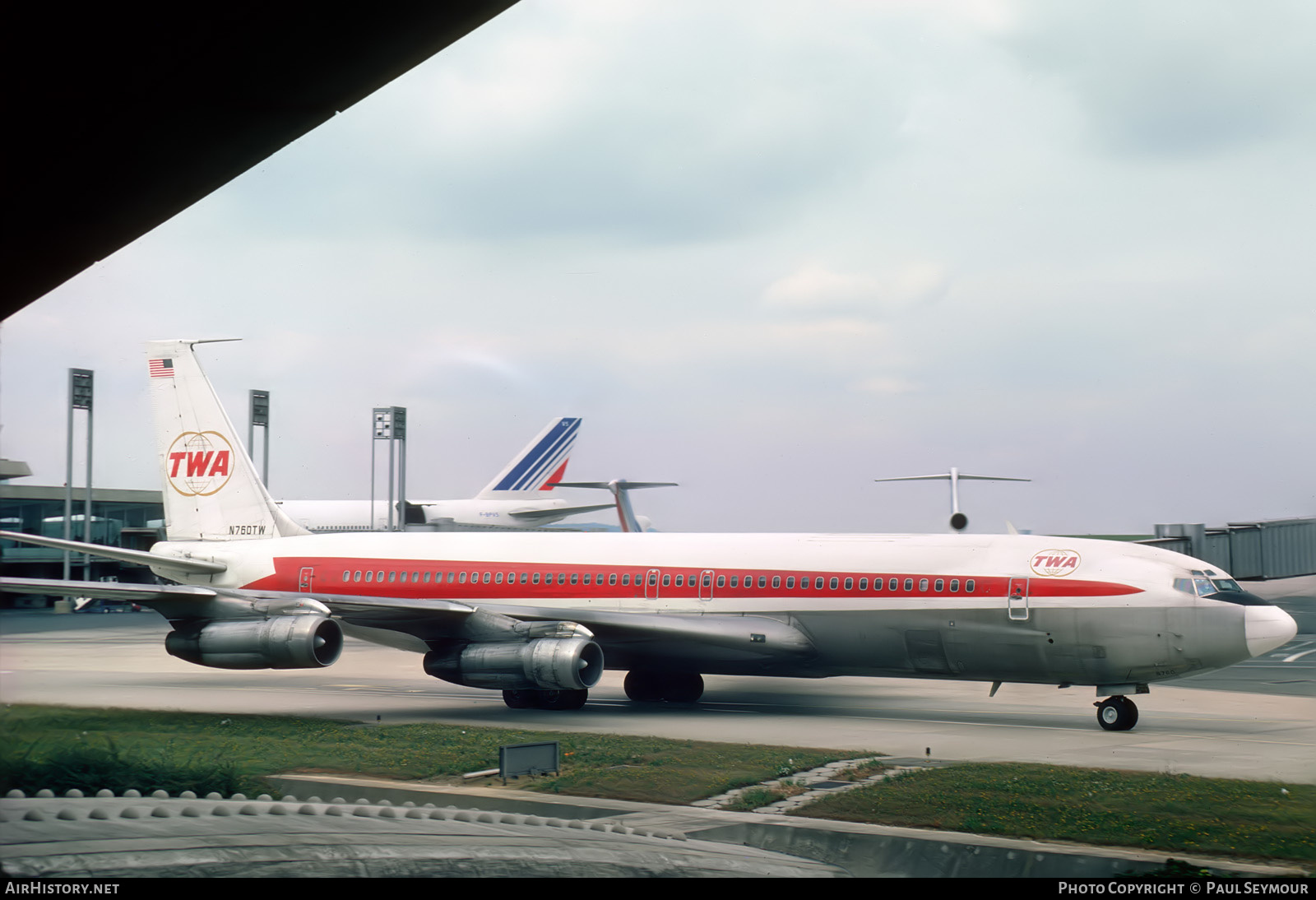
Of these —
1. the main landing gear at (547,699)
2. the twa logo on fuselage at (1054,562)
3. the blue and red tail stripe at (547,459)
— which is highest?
the blue and red tail stripe at (547,459)

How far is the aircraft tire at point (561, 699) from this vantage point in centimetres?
2161

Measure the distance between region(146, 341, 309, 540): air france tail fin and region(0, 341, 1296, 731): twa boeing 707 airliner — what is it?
7.80 ft

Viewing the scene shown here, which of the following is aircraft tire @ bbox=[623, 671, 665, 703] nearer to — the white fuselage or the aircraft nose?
the white fuselage

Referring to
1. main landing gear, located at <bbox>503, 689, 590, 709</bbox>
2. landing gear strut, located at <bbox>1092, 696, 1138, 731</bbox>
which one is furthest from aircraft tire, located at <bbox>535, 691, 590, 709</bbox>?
landing gear strut, located at <bbox>1092, 696, 1138, 731</bbox>

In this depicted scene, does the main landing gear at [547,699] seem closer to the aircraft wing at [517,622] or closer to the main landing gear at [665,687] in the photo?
the aircraft wing at [517,622]

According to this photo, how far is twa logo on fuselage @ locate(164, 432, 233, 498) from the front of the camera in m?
27.8

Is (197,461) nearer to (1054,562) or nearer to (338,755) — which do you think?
(338,755)

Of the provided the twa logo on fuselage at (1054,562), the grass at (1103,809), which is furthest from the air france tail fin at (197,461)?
the grass at (1103,809)

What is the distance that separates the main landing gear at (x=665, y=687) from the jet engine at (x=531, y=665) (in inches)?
112

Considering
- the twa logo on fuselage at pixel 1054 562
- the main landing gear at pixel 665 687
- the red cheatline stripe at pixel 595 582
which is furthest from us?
the main landing gear at pixel 665 687

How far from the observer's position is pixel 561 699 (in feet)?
71.3

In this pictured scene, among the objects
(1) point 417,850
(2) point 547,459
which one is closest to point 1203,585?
(1) point 417,850
